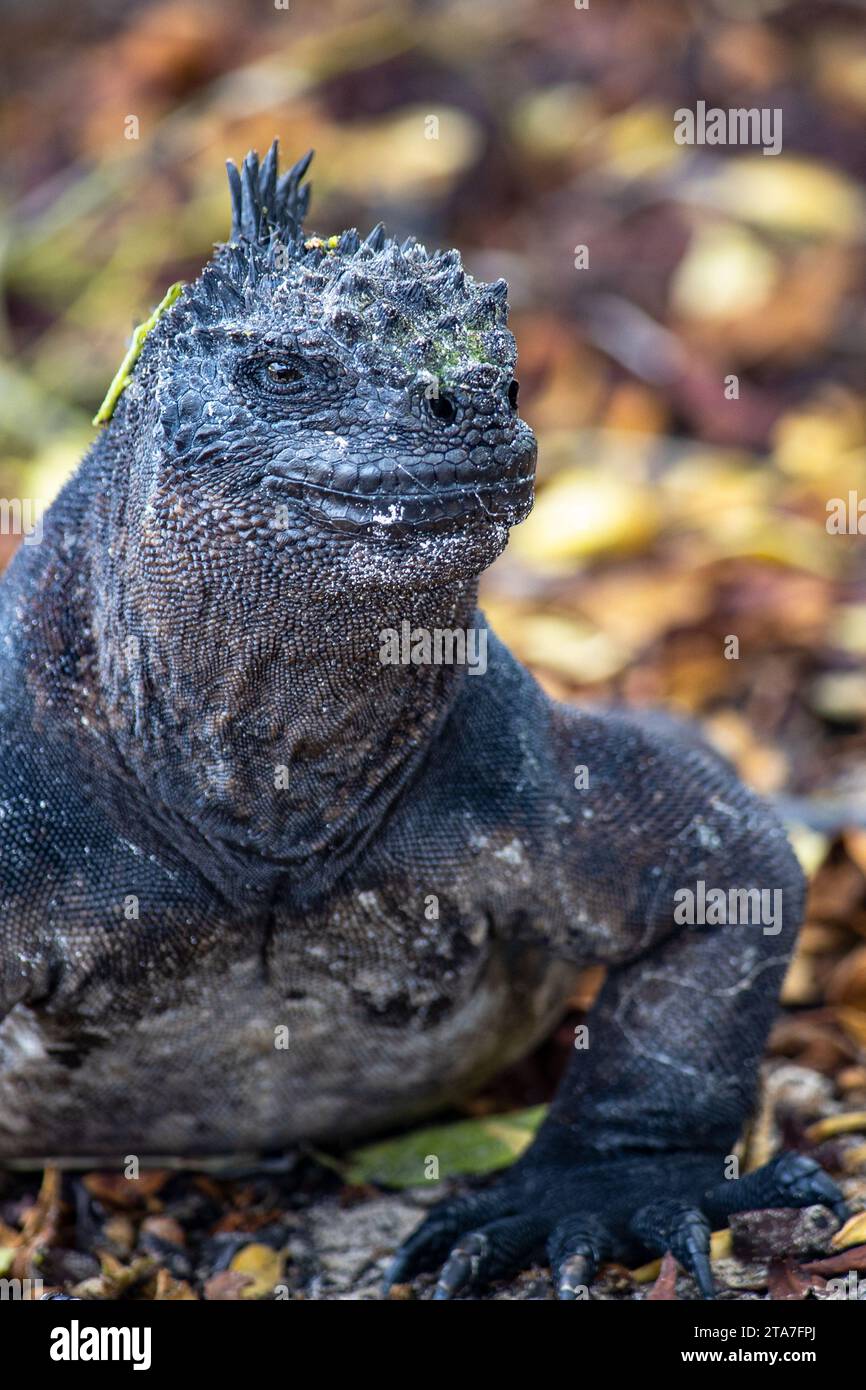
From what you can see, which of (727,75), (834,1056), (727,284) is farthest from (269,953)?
(727,75)

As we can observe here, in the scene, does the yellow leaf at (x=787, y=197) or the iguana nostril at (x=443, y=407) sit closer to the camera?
the iguana nostril at (x=443, y=407)

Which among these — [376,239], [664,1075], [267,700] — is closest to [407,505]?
Result: [267,700]

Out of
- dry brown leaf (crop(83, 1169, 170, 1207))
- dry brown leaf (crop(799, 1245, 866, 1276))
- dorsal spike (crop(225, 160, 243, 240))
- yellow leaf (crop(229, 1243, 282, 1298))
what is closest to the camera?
dorsal spike (crop(225, 160, 243, 240))

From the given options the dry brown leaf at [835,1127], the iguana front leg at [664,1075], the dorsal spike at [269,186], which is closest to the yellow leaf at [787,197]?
the iguana front leg at [664,1075]

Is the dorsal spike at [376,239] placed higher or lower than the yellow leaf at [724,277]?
lower

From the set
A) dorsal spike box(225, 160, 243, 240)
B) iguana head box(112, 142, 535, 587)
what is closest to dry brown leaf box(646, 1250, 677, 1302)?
iguana head box(112, 142, 535, 587)

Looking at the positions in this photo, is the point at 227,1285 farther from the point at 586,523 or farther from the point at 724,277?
the point at 724,277

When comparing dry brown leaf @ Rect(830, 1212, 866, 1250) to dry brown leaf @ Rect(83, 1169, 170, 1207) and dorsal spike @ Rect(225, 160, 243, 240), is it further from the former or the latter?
dorsal spike @ Rect(225, 160, 243, 240)

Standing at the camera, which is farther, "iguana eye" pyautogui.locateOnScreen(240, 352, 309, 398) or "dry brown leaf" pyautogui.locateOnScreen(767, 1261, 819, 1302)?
"dry brown leaf" pyautogui.locateOnScreen(767, 1261, 819, 1302)

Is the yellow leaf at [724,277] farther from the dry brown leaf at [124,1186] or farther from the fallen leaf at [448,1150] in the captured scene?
the dry brown leaf at [124,1186]

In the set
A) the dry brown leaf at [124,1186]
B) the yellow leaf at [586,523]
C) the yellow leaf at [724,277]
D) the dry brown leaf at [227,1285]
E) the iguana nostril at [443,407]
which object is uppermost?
the yellow leaf at [724,277]
